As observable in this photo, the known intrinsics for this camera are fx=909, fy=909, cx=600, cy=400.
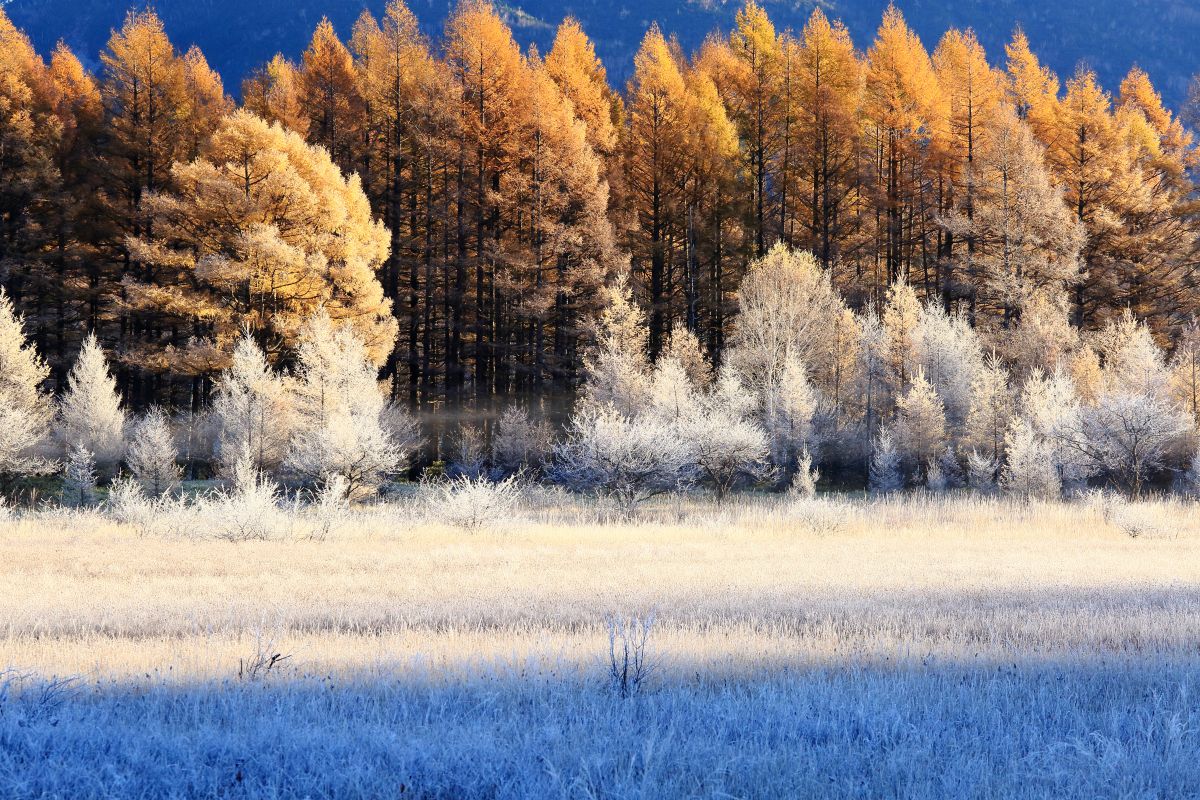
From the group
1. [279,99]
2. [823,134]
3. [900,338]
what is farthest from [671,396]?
[279,99]

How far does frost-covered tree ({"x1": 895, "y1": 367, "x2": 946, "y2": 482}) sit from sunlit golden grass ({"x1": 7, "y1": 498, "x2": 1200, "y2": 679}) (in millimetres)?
11772

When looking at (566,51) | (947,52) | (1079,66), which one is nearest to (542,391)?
(566,51)

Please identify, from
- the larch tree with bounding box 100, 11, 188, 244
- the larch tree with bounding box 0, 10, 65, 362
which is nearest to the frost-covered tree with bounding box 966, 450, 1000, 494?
the larch tree with bounding box 100, 11, 188, 244

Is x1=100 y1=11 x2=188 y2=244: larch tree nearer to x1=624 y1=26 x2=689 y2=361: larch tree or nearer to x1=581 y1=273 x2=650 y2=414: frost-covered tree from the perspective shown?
x1=581 y1=273 x2=650 y2=414: frost-covered tree

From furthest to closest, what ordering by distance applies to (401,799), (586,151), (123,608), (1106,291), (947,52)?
(947,52) → (1106,291) → (586,151) → (123,608) → (401,799)

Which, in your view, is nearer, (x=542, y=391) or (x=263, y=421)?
(x=263, y=421)

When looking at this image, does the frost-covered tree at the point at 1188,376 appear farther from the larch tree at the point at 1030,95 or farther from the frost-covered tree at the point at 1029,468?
the larch tree at the point at 1030,95

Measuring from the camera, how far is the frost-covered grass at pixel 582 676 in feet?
14.8

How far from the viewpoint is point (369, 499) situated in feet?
103

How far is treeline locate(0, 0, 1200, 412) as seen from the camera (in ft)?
116

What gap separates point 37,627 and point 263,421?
75.0ft

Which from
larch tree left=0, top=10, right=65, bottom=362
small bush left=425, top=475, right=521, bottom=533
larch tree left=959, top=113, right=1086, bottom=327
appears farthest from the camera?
larch tree left=959, top=113, right=1086, bottom=327

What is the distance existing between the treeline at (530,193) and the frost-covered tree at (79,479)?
16.8 ft

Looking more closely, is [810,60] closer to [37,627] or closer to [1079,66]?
[1079,66]
